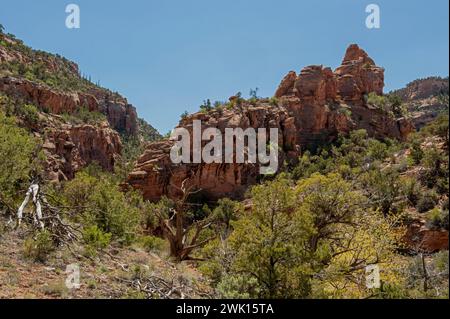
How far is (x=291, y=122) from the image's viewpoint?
5141 cm

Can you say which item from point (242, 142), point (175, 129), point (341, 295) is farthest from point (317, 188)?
point (175, 129)

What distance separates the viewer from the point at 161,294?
22.9ft

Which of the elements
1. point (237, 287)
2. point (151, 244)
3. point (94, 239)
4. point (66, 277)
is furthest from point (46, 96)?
point (237, 287)

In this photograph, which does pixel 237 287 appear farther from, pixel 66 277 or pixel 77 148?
pixel 77 148

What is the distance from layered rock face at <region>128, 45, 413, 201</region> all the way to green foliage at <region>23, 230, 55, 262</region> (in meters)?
34.4

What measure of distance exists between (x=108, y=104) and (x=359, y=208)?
10783 cm

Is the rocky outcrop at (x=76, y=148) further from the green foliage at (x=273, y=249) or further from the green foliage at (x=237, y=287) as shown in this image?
the green foliage at (x=237, y=287)

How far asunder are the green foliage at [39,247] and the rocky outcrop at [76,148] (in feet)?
122

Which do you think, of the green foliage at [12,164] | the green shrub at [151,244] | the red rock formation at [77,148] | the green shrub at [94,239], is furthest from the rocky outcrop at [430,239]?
the red rock formation at [77,148]

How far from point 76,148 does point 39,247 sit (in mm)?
52182

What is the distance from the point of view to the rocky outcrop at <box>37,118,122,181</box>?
4912cm

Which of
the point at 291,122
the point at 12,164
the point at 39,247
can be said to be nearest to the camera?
the point at 39,247

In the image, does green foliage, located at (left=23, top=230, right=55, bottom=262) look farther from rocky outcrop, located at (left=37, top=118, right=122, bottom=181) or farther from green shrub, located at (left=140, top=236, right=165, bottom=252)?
rocky outcrop, located at (left=37, top=118, right=122, bottom=181)
